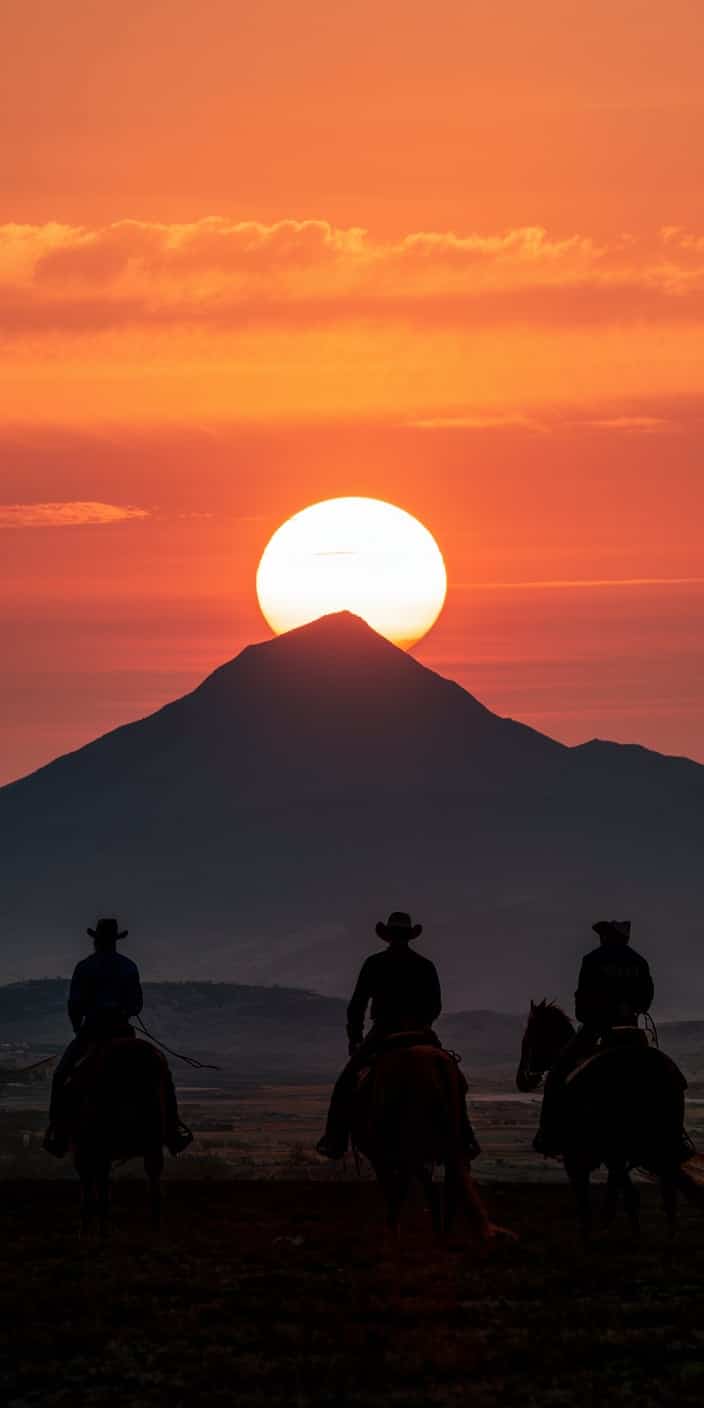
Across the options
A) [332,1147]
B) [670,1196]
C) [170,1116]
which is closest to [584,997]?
[670,1196]

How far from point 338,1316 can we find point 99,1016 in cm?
562

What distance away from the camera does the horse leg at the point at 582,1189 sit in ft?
63.4

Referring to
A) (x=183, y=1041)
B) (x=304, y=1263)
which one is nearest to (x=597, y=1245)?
(x=304, y=1263)

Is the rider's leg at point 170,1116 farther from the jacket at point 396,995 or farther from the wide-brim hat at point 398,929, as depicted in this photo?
the wide-brim hat at point 398,929

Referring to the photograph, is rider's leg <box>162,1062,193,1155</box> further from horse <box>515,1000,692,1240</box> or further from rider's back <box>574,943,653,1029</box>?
rider's back <box>574,943,653,1029</box>

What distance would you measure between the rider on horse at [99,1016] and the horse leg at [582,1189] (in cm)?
362

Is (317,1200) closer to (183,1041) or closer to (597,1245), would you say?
(597,1245)

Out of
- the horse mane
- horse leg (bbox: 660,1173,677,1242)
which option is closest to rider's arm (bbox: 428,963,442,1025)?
the horse mane

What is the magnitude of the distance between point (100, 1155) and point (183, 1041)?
161m

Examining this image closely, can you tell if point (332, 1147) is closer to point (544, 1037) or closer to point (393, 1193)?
point (393, 1193)

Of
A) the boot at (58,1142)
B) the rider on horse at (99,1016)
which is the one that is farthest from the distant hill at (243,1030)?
the rider on horse at (99,1016)

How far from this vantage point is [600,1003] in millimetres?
19844

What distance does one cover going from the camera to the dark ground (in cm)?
1325

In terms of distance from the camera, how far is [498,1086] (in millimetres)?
127438
